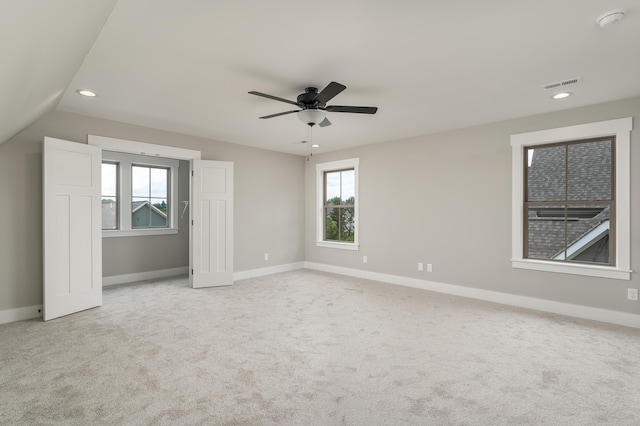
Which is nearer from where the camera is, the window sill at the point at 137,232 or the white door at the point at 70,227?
the white door at the point at 70,227

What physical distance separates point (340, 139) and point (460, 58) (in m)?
2.91

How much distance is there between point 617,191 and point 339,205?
4176 millimetres

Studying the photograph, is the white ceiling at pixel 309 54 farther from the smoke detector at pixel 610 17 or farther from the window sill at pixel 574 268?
the window sill at pixel 574 268

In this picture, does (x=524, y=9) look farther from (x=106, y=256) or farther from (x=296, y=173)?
(x=106, y=256)

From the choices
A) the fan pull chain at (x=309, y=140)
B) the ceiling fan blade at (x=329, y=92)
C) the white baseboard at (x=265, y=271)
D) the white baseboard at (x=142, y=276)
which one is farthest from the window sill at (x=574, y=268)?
the white baseboard at (x=142, y=276)

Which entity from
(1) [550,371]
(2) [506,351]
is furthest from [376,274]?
(1) [550,371]

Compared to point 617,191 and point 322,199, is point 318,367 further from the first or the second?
point 322,199

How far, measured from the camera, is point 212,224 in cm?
523

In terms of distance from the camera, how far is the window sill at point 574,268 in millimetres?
3529

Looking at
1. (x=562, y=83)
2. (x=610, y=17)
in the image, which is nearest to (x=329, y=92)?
(x=610, y=17)

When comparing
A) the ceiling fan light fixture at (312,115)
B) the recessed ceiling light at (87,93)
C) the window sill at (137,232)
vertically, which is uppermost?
the recessed ceiling light at (87,93)

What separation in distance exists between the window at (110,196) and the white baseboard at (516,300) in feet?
14.7

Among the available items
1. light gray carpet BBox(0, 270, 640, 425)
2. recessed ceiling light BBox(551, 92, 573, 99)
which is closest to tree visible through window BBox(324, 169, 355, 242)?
light gray carpet BBox(0, 270, 640, 425)

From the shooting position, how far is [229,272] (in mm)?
5336
